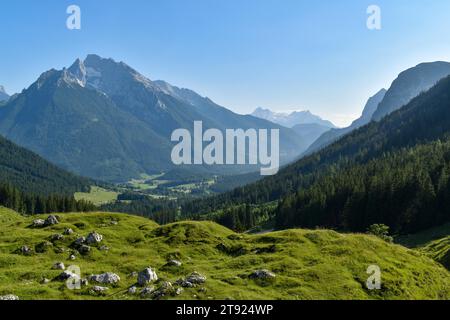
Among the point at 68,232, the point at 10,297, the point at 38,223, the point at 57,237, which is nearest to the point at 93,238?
the point at 57,237

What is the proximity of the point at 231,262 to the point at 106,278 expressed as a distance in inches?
646

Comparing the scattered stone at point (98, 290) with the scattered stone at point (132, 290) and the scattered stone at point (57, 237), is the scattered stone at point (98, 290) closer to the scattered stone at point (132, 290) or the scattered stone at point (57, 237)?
the scattered stone at point (132, 290)

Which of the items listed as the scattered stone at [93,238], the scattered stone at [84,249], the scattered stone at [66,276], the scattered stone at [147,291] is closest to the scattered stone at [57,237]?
the scattered stone at [93,238]

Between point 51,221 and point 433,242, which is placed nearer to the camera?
point 51,221

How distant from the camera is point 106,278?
4881cm

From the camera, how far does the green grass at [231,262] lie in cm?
4472

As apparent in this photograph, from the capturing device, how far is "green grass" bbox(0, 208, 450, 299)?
44.7 metres

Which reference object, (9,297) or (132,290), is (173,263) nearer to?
(132,290)

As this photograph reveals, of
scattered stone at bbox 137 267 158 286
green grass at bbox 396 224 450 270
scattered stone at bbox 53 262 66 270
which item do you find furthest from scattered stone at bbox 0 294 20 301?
green grass at bbox 396 224 450 270

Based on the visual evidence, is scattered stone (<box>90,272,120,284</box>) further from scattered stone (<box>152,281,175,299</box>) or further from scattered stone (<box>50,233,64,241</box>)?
scattered stone (<box>50,233,64,241</box>)

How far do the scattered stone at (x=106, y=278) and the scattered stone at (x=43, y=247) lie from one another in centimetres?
1625

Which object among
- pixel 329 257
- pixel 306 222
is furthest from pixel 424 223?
pixel 329 257
